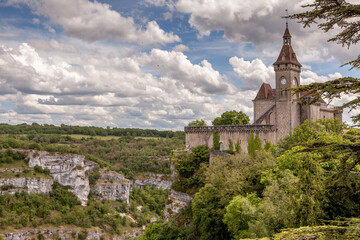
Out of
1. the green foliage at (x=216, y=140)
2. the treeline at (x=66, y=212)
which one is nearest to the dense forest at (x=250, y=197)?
the treeline at (x=66, y=212)

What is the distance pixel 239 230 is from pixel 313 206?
12221 mm

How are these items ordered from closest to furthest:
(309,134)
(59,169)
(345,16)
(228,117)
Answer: (345,16) < (309,134) < (228,117) < (59,169)

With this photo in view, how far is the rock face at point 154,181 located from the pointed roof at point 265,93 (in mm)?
103955

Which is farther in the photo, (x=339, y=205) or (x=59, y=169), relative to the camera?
(x=59, y=169)

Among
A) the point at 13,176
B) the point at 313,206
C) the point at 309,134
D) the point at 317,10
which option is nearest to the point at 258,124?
the point at 309,134

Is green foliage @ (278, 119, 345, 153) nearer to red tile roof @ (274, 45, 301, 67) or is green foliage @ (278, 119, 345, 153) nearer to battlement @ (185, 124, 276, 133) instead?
battlement @ (185, 124, 276, 133)

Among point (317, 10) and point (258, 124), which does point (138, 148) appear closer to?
point (258, 124)

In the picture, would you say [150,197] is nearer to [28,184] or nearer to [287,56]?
[28,184]

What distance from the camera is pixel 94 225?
4412 inches

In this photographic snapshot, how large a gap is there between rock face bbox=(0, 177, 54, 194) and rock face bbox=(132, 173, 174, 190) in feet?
147

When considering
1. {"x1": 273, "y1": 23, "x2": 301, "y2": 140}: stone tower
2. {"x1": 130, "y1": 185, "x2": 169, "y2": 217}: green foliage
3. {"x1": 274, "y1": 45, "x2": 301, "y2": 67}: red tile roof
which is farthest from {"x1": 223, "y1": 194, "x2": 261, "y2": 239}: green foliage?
{"x1": 130, "y1": 185, "x2": 169, "y2": 217}: green foliage

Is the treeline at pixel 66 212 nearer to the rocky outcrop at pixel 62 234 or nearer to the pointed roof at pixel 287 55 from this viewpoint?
the rocky outcrop at pixel 62 234

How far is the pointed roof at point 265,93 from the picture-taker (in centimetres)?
5561

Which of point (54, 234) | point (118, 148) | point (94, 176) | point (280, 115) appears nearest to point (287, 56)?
point (280, 115)
